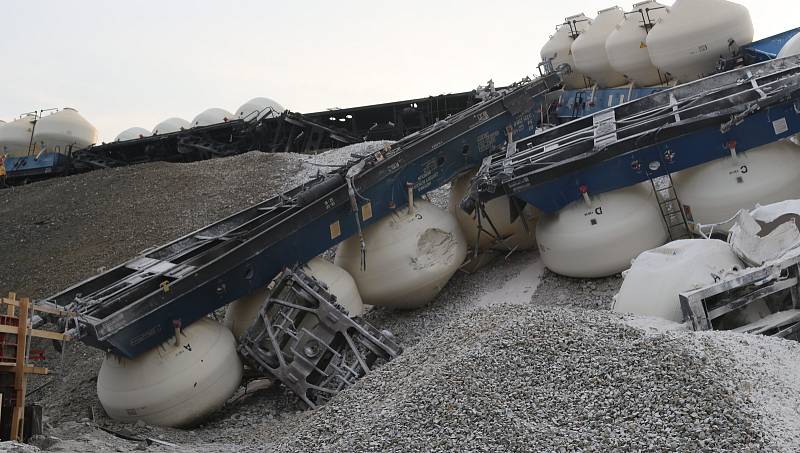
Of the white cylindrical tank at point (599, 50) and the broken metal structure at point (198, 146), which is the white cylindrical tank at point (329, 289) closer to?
the white cylindrical tank at point (599, 50)

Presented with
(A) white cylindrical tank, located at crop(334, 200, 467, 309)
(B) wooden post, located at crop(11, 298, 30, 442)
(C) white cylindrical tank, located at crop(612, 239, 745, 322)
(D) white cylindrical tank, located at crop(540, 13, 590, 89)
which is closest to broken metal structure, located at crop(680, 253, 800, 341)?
(C) white cylindrical tank, located at crop(612, 239, 745, 322)

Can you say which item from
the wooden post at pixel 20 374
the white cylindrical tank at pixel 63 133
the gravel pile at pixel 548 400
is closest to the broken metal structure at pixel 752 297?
the gravel pile at pixel 548 400

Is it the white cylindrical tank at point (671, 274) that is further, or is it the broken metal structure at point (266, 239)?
the broken metal structure at point (266, 239)

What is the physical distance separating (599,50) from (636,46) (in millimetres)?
1441

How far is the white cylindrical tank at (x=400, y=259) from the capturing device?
31.2 feet

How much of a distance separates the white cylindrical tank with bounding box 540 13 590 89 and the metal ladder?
867 centimetres

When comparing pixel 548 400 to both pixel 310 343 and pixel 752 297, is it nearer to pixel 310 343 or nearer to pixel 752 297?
pixel 752 297

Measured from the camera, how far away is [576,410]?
527 cm

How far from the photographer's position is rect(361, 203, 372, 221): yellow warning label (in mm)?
9273

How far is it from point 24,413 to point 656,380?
464 cm

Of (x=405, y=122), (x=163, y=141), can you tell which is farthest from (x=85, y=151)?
(x=405, y=122)

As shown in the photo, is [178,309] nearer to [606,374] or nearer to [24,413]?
[24,413]

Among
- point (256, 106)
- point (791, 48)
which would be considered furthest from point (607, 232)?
point (256, 106)

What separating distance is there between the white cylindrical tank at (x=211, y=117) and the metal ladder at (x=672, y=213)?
20.0m
